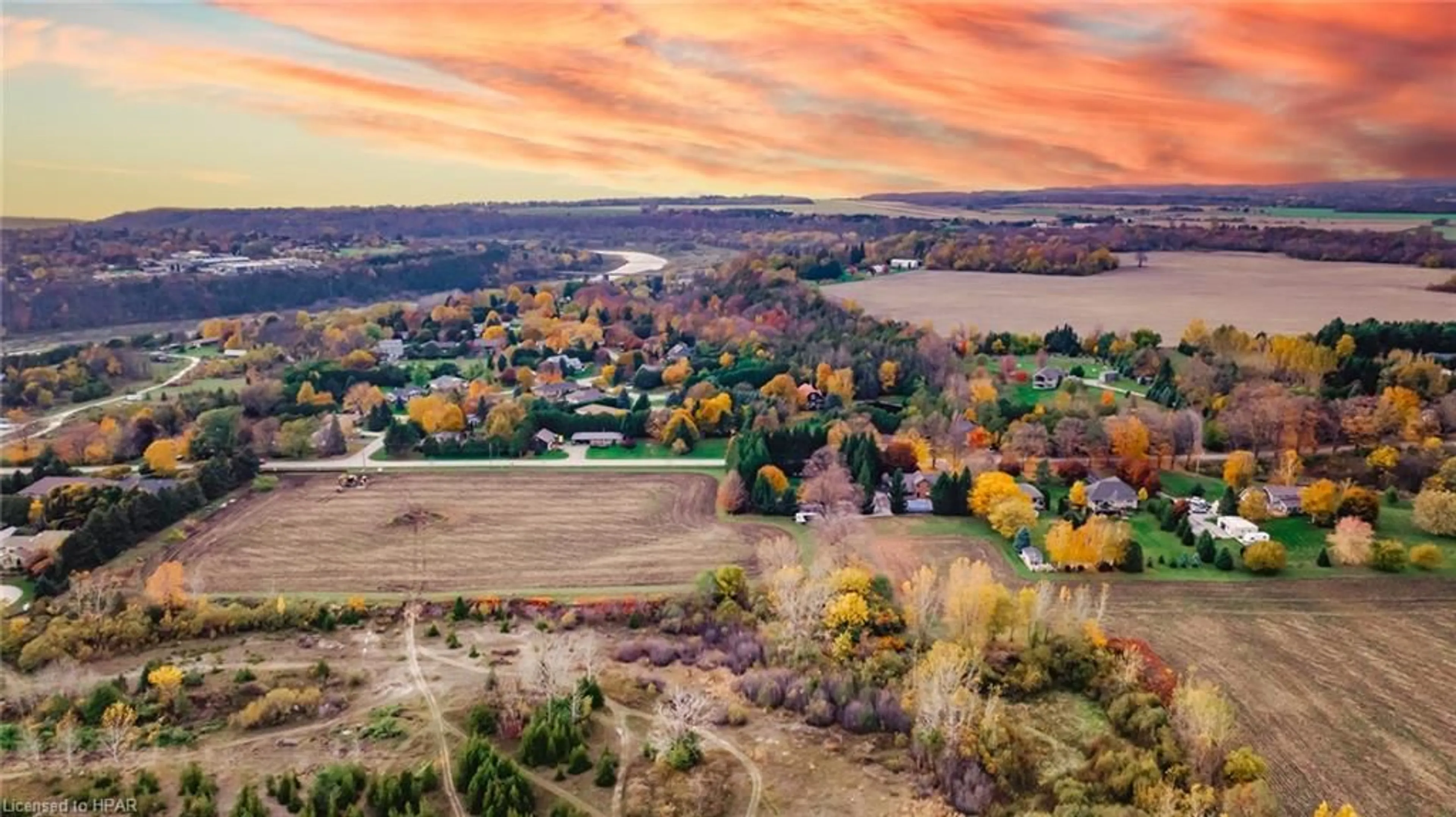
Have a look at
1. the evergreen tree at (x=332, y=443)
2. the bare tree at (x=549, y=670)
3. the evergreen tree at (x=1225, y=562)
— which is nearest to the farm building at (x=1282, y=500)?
the evergreen tree at (x=1225, y=562)

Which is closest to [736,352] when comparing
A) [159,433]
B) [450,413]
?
[450,413]

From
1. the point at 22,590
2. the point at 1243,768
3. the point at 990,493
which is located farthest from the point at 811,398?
the point at 22,590

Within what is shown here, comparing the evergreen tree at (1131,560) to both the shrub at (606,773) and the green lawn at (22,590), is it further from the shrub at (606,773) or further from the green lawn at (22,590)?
the green lawn at (22,590)

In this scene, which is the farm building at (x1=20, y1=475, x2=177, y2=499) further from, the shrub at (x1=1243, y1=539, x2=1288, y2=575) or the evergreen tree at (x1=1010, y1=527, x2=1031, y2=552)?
the shrub at (x1=1243, y1=539, x2=1288, y2=575)

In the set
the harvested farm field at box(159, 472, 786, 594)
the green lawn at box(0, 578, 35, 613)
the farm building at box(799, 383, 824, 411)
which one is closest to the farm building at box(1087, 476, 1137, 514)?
the harvested farm field at box(159, 472, 786, 594)

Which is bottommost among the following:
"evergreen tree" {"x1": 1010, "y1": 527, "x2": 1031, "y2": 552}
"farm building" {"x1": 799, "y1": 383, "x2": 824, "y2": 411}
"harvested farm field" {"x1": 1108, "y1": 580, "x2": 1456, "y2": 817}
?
"harvested farm field" {"x1": 1108, "y1": 580, "x2": 1456, "y2": 817}

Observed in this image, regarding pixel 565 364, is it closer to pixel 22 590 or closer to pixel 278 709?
pixel 22 590
